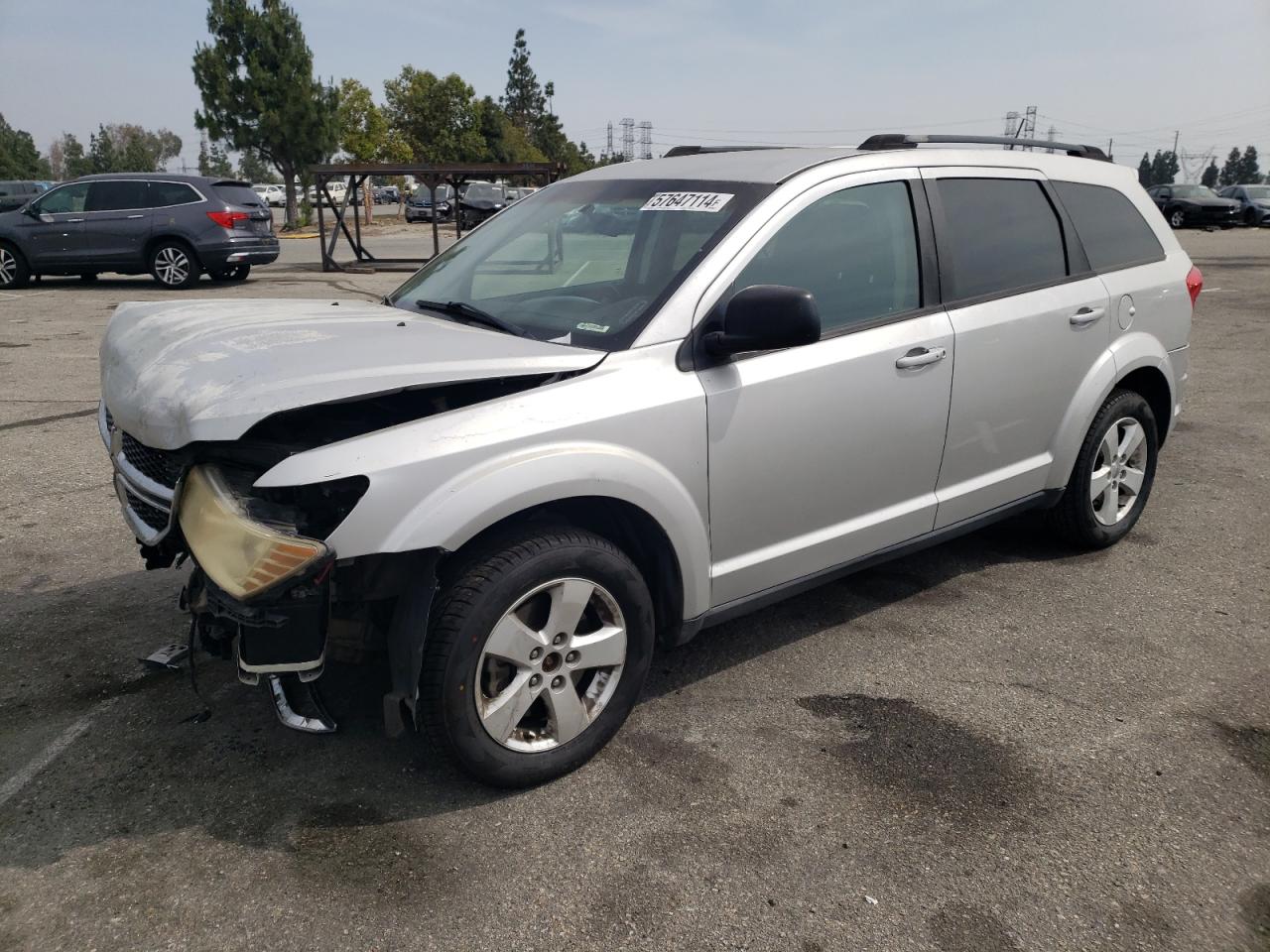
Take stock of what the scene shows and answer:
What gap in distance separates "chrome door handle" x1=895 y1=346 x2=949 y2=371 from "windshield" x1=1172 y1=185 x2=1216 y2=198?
117 feet

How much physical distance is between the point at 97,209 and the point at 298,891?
15517 mm

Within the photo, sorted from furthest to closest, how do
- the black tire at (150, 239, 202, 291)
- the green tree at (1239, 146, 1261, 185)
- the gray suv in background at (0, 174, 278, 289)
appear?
the green tree at (1239, 146, 1261, 185), the black tire at (150, 239, 202, 291), the gray suv in background at (0, 174, 278, 289)

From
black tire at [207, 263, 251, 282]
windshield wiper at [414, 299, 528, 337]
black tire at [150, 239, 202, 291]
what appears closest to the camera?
windshield wiper at [414, 299, 528, 337]

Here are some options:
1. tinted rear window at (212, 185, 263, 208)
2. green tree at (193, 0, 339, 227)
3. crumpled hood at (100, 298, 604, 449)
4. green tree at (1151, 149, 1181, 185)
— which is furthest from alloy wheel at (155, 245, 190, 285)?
green tree at (1151, 149, 1181, 185)

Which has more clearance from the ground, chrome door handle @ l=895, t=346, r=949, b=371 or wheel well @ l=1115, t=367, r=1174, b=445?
chrome door handle @ l=895, t=346, r=949, b=371

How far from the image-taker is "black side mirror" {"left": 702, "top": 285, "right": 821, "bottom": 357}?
291 cm

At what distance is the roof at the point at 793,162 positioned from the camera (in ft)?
11.5

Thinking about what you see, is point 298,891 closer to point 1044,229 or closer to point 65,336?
point 1044,229

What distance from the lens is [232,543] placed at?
2.50 meters

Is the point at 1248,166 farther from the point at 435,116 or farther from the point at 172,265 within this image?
the point at 172,265

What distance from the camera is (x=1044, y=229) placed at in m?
4.25

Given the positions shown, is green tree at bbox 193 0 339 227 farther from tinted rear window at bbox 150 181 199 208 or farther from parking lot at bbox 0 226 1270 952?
parking lot at bbox 0 226 1270 952

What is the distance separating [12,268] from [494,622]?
16.2m

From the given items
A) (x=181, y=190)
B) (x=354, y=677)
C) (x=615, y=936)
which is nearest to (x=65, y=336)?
(x=181, y=190)
